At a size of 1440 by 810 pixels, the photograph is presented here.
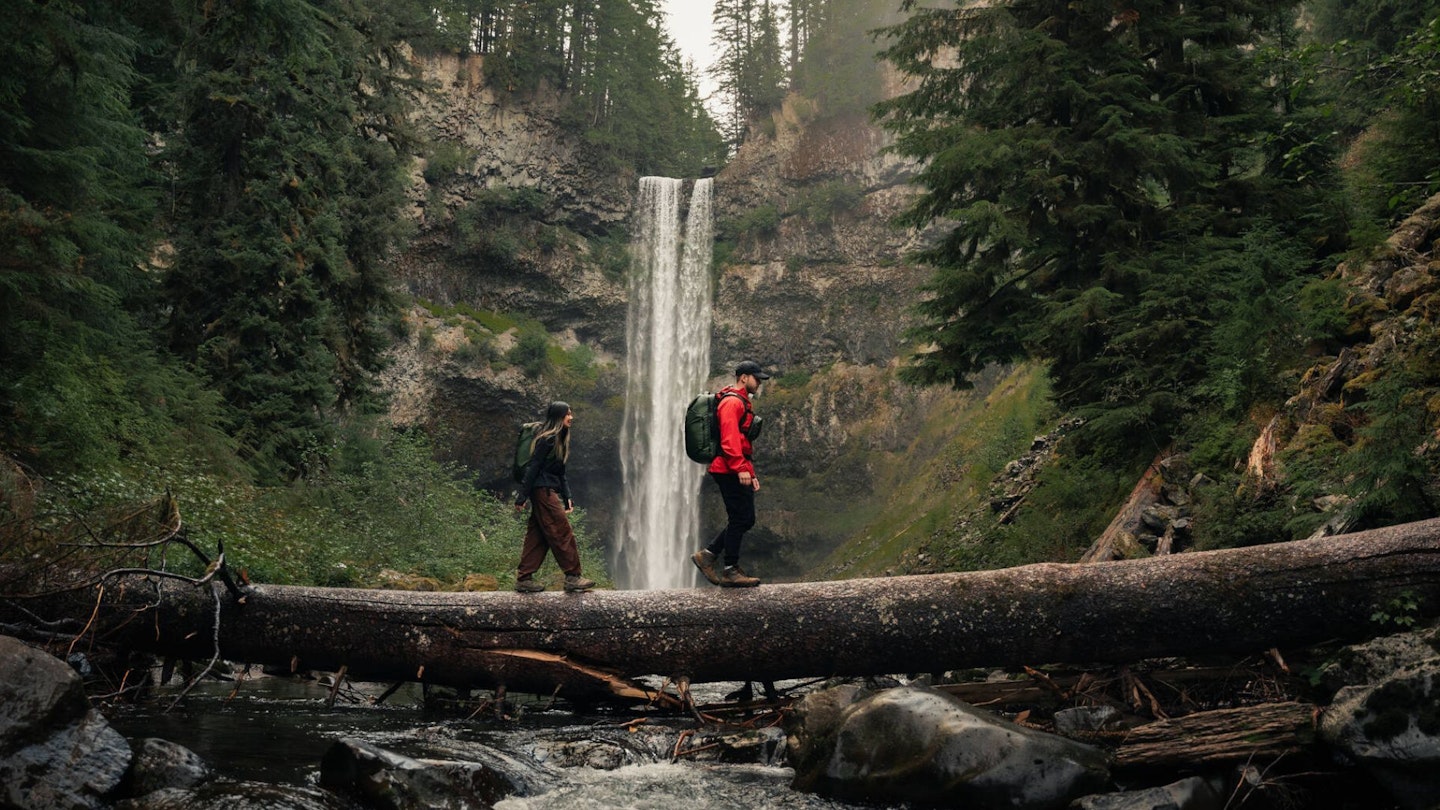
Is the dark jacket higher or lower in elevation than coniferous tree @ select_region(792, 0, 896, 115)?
lower

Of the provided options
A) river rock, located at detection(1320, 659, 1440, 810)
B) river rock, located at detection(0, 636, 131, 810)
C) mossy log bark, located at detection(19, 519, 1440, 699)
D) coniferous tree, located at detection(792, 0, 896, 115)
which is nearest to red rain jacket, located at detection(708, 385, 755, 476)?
mossy log bark, located at detection(19, 519, 1440, 699)

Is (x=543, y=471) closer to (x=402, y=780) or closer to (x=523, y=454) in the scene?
(x=523, y=454)

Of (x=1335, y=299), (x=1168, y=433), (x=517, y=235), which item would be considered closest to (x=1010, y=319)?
(x=1168, y=433)

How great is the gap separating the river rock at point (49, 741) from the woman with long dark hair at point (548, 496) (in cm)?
370

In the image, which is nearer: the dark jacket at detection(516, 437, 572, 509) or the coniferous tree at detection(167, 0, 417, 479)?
the dark jacket at detection(516, 437, 572, 509)

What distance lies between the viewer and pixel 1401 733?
16.2 feet

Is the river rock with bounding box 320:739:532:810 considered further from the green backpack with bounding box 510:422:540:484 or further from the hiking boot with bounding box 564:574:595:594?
the green backpack with bounding box 510:422:540:484

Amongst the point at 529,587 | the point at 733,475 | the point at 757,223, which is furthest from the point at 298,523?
the point at 757,223

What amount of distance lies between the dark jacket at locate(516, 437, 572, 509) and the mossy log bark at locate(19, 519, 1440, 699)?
113cm

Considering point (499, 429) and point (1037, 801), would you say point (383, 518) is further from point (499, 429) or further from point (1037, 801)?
point (499, 429)

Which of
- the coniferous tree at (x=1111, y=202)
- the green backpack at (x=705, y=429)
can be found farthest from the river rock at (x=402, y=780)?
the coniferous tree at (x=1111, y=202)

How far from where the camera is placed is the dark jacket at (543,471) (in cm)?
893

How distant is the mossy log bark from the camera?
6500 millimetres

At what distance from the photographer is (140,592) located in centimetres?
789
